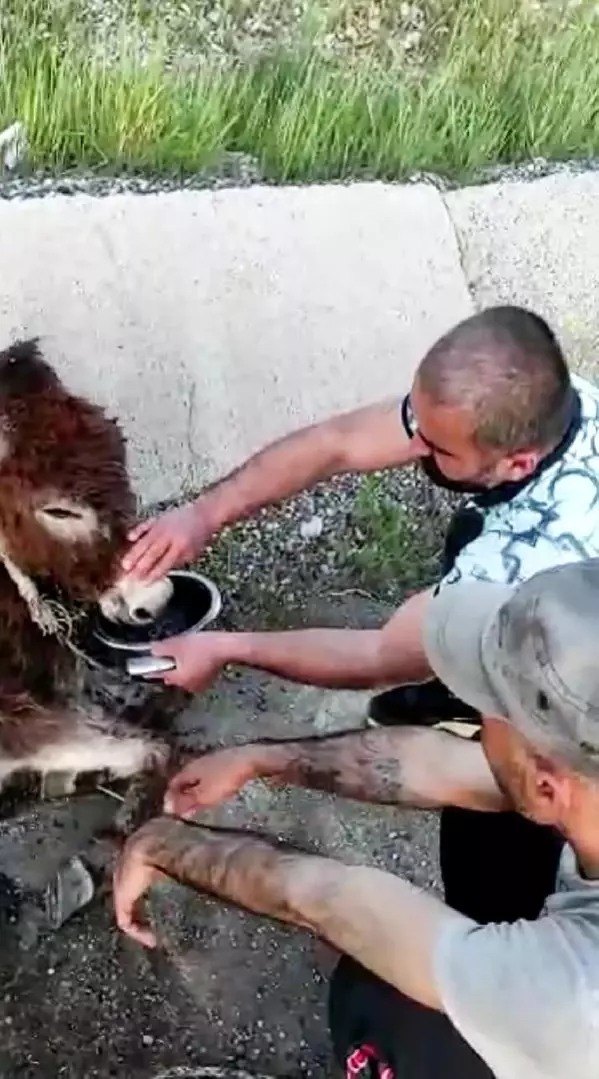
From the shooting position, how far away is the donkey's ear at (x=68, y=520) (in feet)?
10.3

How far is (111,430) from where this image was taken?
3260 millimetres

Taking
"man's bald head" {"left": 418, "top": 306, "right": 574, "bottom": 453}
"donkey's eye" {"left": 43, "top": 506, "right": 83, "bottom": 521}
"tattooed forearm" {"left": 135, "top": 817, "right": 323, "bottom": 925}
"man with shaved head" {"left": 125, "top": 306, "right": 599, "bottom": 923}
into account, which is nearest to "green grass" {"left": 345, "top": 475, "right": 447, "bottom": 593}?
"man with shaved head" {"left": 125, "top": 306, "right": 599, "bottom": 923}

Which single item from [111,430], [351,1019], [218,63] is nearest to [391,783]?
[351,1019]

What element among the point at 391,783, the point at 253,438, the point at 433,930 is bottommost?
the point at 253,438

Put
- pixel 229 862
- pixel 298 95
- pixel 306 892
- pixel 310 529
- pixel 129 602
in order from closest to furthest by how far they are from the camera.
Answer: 1. pixel 306 892
2. pixel 229 862
3. pixel 129 602
4. pixel 310 529
5. pixel 298 95

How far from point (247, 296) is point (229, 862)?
2191 mm

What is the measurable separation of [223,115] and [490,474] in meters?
2.41

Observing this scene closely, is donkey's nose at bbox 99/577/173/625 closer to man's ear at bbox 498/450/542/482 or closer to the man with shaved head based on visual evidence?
the man with shaved head

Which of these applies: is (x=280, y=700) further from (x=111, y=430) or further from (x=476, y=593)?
(x=476, y=593)

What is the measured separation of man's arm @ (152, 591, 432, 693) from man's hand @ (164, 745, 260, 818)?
0.31 m

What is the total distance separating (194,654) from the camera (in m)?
3.16

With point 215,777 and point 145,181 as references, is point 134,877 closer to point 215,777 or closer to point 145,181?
point 215,777

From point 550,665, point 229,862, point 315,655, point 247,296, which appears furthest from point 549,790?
point 247,296

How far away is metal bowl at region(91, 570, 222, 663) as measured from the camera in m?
3.26
